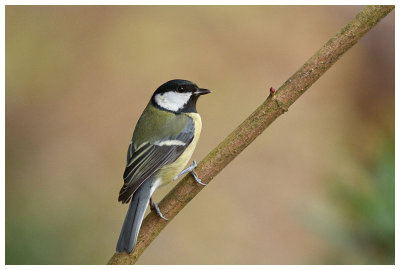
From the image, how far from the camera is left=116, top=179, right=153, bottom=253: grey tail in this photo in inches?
77.8

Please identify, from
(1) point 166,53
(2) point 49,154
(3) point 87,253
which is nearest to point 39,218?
(3) point 87,253

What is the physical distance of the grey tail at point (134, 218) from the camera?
77.8 inches

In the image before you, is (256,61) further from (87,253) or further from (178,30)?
(87,253)

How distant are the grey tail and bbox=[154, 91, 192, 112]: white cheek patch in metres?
0.43

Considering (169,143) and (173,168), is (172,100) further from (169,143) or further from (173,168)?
(173,168)

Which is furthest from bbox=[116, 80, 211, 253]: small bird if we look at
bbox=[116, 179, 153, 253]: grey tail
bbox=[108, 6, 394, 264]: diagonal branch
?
bbox=[108, 6, 394, 264]: diagonal branch

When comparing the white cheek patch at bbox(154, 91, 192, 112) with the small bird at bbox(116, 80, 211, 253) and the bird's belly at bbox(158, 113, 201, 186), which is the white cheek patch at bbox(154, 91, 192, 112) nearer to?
the small bird at bbox(116, 80, 211, 253)

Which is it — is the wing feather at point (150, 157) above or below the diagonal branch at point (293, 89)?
below

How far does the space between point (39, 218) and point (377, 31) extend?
13.0 ft

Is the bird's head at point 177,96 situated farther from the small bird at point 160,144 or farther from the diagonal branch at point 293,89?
the diagonal branch at point 293,89

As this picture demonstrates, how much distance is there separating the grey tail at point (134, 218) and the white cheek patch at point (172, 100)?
0.43 metres

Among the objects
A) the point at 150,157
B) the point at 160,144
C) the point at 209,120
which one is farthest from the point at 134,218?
the point at 209,120

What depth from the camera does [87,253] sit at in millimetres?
3600

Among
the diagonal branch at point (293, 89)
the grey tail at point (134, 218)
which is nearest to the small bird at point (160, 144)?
the grey tail at point (134, 218)
